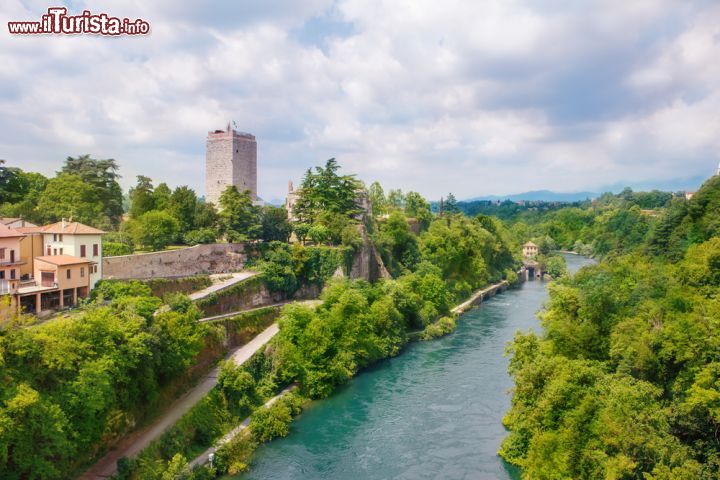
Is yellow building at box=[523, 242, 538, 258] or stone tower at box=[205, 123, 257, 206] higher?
stone tower at box=[205, 123, 257, 206]

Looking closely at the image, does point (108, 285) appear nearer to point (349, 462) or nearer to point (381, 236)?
point (349, 462)

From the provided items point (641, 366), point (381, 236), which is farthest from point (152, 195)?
point (641, 366)

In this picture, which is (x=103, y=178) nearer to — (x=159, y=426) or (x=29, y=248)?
(x=29, y=248)

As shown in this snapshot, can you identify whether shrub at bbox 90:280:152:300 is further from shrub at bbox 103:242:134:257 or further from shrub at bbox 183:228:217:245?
shrub at bbox 183:228:217:245

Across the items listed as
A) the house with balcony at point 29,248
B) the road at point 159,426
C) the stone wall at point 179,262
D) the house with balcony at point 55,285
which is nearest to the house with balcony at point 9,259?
the house with balcony at point 55,285

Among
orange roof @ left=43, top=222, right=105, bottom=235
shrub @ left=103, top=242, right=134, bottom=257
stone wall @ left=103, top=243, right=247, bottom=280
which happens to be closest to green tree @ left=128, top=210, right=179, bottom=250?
stone wall @ left=103, top=243, right=247, bottom=280

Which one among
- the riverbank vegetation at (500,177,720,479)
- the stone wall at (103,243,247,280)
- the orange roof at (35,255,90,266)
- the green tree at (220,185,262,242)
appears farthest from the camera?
the green tree at (220,185,262,242)

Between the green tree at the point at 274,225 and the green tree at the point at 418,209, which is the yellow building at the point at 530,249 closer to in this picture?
the green tree at the point at 418,209
